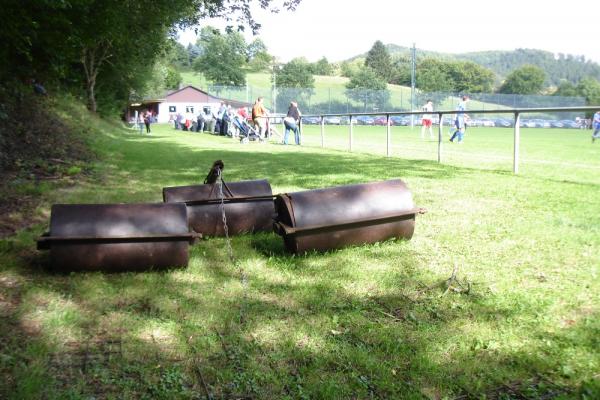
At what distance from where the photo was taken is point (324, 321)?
3.03 m

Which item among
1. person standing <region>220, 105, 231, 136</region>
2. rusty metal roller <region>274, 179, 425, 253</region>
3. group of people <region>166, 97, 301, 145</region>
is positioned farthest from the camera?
person standing <region>220, 105, 231, 136</region>

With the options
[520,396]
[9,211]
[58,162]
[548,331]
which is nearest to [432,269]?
[548,331]

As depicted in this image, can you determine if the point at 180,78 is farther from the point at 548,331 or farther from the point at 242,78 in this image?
the point at 548,331

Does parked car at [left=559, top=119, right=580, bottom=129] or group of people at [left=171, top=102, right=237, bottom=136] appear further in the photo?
parked car at [left=559, top=119, right=580, bottom=129]

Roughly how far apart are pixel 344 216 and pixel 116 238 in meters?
1.67

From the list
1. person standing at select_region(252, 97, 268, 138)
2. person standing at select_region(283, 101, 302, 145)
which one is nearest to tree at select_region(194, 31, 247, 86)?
A: person standing at select_region(252, 97, 268, 138)

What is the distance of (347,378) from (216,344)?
720mm

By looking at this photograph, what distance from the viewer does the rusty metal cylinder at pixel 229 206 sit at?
4.93 m

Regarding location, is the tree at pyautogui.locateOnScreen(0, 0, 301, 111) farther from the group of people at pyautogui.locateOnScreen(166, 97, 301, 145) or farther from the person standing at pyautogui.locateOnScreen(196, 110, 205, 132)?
the person standing at pyautogui.locateOnScreen(196, 110, 205, 132)

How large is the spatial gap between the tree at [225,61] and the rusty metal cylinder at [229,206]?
135 m

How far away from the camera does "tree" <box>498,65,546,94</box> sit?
144 metres

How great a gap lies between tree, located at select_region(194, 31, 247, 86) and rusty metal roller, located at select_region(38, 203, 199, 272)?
137 m

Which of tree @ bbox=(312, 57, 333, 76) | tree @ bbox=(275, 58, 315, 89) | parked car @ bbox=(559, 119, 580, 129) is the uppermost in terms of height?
tree @ bbox=(312, 57, 333, 76)

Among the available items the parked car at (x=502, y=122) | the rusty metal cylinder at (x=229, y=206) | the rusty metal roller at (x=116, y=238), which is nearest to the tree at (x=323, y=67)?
the parked car at (x=502, y=122)
